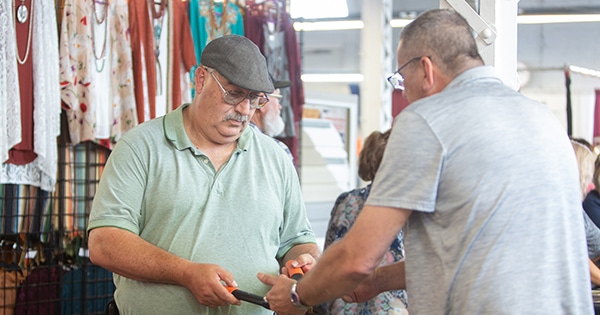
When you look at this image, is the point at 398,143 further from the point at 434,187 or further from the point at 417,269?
the point at 417,269

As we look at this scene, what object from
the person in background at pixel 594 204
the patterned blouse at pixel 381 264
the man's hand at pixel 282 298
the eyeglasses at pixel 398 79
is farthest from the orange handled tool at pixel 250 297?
the person in background at pixel 594 204

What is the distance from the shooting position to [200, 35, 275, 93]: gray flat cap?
8.50 feet

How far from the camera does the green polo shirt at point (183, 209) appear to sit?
2494 mm

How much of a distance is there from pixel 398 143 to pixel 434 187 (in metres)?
0.14

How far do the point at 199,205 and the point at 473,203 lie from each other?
40.7 inches

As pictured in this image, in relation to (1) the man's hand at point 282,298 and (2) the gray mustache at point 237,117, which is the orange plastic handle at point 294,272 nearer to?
(1) the man's hand at point 282,298

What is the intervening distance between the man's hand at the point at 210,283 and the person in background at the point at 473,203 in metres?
0.47

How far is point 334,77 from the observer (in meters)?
18.6

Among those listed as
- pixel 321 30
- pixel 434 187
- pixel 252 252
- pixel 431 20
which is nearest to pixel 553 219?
pixel 434 187

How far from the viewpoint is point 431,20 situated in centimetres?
202

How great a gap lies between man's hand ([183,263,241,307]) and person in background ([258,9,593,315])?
1.53ft

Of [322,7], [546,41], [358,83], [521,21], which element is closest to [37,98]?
[322,7]

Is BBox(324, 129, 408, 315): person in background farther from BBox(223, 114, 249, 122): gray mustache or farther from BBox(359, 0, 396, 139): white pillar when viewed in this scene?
BBox(359, 0, 396, 139): white pillar

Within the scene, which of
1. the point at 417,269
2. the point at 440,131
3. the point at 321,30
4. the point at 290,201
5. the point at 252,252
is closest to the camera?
the point at 440,131
